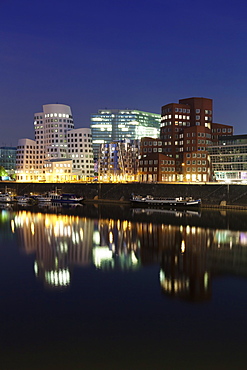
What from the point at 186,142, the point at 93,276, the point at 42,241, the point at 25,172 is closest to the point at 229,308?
the point at 93,276

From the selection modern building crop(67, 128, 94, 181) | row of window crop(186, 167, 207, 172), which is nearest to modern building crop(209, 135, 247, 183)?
row of window crop(186, 167, 207, 172)

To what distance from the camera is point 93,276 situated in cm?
3128

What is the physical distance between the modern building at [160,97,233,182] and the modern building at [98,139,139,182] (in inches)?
535

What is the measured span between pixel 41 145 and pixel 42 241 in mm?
123331

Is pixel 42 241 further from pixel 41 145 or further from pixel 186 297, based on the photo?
pixel 41 145

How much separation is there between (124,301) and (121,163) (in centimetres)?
10984

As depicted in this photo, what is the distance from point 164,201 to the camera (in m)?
91.4

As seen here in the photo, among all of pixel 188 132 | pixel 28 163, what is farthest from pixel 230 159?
pixel 28 163

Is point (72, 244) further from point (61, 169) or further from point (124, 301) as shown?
point (61, 169)

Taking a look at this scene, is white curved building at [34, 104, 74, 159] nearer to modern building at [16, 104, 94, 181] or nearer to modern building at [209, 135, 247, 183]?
modern building at [16, 104, 94, 181]

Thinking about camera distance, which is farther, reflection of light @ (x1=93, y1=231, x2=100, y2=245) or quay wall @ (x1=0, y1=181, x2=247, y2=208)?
quay wall @ (x1=0, y1=181, x2=247, y2=208)

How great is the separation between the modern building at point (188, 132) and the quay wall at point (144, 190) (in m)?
18.7

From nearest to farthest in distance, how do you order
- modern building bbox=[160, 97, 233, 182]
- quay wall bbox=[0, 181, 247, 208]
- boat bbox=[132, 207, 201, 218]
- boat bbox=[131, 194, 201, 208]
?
boat bbox=[132, 207, 201, 218], quay wall bbox=[0, 181, 247, 208], boat bbox=[131, 194, 201, 208], modern building bbox=[160, 97, 233, 182]

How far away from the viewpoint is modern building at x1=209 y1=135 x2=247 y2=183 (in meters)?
101
